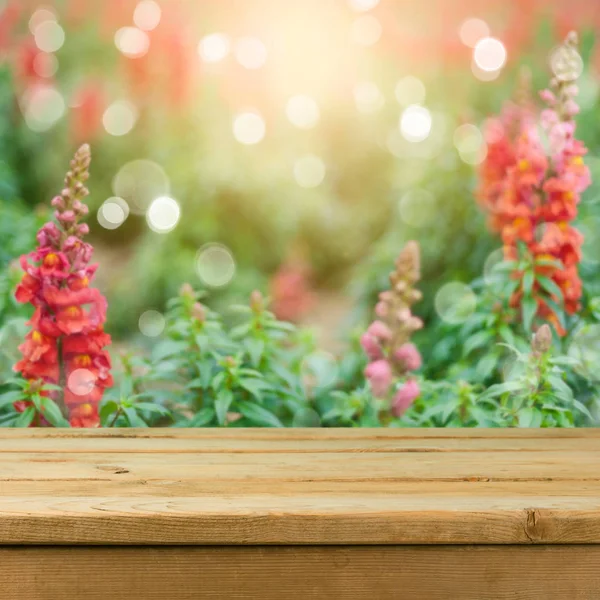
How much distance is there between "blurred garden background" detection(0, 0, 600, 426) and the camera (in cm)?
196

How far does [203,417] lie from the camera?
1.88 meters

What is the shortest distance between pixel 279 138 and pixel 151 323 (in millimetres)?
537

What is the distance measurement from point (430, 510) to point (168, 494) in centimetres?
38

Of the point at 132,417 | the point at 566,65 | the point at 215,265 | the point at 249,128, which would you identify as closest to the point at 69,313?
the point at 132,417

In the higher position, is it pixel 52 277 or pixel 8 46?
pixel 8 46

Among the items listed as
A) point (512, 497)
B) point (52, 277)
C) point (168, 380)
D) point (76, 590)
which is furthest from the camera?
point (168, 380)

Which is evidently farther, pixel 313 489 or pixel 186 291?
pixel 186 291

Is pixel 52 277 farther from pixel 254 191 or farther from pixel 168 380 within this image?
pixel 254 191

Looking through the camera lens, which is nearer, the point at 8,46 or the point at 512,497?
the point at 512,497

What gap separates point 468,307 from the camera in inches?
79.5

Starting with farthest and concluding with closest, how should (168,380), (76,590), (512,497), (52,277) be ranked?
1. (168,380)
2. (52,277)
3. (512,497)
4. (76,590)

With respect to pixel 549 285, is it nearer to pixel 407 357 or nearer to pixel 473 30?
pixel 407 357

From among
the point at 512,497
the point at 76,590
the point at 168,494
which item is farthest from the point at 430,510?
the point at 76,590

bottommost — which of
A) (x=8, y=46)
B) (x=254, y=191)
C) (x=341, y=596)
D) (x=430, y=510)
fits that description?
(x=341, y=596)
